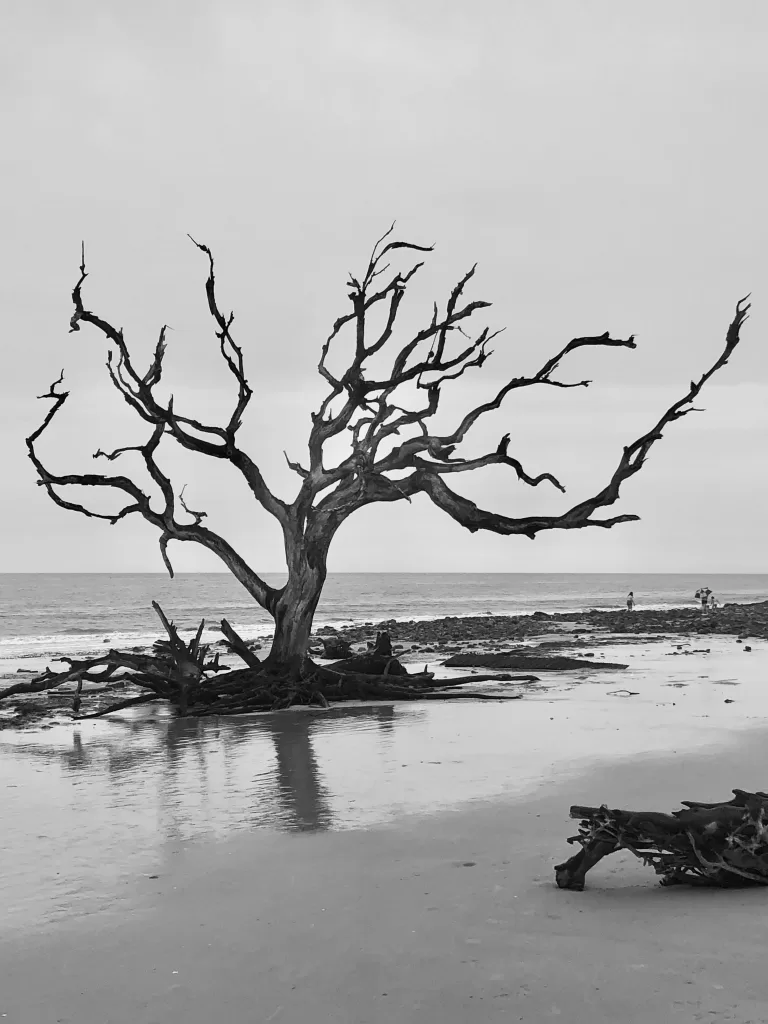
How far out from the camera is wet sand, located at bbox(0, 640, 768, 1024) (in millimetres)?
3570

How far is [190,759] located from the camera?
8805 millimetres

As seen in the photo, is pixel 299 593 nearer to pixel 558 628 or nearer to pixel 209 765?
pixel 209 765

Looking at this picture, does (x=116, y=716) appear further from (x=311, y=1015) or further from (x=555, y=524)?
(x=311, y=1015)

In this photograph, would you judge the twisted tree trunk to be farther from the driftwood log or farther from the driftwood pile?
the driftwood log

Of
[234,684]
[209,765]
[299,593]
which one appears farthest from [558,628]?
[209,765]

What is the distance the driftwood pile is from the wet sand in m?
2.85

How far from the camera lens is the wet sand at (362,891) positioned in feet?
11.7

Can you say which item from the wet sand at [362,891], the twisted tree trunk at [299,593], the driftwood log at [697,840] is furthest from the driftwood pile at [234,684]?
the driftwood log at [697,840]

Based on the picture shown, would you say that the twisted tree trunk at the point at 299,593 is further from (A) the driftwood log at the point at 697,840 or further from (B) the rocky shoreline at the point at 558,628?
(B) the rocky shoreline at the point at 558,628

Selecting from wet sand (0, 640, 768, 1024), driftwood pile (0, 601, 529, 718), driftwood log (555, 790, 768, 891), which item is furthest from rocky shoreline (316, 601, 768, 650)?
driftwood log (555, 790, 768, 891)

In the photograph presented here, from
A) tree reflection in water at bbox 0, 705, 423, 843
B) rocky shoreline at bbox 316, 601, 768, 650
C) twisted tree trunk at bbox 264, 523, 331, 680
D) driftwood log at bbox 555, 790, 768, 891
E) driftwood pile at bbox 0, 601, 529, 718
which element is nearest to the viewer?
driftwood log at bbox 555, 790, 768, 891

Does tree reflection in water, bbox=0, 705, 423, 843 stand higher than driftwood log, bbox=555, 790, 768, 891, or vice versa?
driftwood log, bbox=555, 790, 768, 891

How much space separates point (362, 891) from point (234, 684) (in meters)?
8.46

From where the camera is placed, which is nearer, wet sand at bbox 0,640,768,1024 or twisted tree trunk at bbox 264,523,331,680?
wet sand at bbox 0,640,768,1024
